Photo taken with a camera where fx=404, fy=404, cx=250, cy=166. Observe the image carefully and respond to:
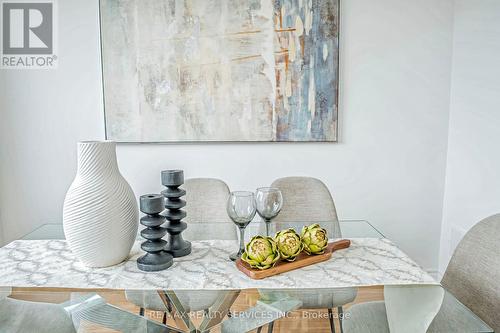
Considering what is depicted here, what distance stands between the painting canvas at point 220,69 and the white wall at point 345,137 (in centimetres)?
11

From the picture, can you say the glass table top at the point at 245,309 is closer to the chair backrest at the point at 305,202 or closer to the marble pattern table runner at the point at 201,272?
the marble pattern table runner at the point at 201,272

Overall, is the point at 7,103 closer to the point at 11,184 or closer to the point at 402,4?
the point at 11,184

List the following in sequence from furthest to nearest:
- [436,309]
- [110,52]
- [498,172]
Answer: [110,52] < [498,172] < [436,309]

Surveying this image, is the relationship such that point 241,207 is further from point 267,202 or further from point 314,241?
point 314,241

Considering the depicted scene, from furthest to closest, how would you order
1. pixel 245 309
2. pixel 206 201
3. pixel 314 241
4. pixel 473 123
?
1. pixel 473 123
2. pixel 206 201
3. pixel 314 241
4. pixel 245 309

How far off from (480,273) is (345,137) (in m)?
1.57

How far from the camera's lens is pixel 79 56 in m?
2.74

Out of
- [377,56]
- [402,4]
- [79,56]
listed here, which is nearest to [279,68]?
[377,56]

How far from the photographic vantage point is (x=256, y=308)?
3.64ft

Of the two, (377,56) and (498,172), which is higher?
(377,56)

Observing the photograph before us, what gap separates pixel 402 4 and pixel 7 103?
277 cm

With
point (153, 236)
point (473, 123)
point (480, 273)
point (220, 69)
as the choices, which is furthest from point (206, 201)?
point (473, 123)

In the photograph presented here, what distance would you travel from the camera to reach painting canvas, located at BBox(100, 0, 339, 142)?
2.68m

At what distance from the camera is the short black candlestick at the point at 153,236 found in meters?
1.31
